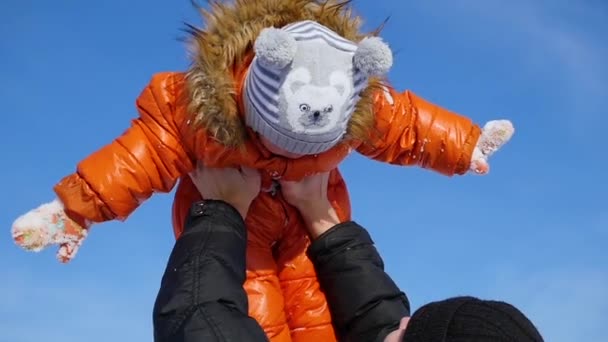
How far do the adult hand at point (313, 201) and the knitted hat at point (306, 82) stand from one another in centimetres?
30

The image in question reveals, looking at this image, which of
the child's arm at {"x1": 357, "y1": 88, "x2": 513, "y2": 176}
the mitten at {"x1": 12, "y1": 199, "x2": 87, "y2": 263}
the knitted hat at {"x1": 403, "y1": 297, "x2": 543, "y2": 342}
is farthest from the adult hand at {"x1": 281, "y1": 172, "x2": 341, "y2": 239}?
the knitted hat at {"x1": 403, "y1": 297, "x2": 543, "y2": 342}

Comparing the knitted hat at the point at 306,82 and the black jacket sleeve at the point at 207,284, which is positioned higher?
the knitted hat at the point at 306,82

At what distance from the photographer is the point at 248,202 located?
2.33 meters

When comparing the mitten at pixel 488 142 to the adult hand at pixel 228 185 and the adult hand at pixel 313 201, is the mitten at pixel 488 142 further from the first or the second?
the adult hand at pixel 228 185

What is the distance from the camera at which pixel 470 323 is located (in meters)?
1.44

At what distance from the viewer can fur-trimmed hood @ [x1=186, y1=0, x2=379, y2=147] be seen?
7.04ft

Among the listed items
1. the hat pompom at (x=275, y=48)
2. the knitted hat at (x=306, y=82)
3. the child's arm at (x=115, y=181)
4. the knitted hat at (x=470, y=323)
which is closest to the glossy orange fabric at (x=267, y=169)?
the child's arm at (x=115, y=181)

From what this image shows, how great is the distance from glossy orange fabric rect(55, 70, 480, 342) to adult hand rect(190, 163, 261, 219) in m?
0.04

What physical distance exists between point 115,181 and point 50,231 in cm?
20

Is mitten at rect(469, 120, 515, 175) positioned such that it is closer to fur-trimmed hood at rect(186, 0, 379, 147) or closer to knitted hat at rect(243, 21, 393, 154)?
fur-trimmed hood at rect(186, 0, 379, 147)

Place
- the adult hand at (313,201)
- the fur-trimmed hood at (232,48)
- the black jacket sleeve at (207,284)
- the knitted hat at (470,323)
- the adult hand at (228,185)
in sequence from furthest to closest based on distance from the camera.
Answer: the adult hand at (313,201) → the adult hand at (228,185) → the fur-trimmed hood at (232,48) → the black jacket sleeve at (207,284) → the knitted hat at (470,323)

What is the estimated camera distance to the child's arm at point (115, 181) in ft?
7.09

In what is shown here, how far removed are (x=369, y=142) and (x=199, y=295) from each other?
670 millimetres

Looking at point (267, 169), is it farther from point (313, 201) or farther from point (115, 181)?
point (115, 181)
